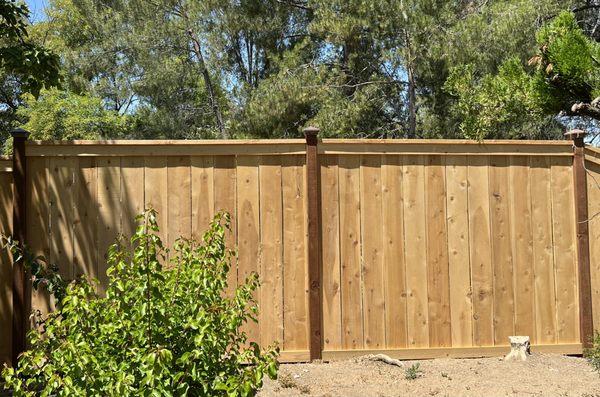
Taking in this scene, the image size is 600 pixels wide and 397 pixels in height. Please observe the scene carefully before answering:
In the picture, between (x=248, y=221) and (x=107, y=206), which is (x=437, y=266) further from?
(x=107, y=206)

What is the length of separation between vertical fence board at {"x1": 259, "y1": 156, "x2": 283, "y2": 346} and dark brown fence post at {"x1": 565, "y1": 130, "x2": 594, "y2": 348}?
2.60 m

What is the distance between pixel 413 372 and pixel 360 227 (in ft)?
4.02

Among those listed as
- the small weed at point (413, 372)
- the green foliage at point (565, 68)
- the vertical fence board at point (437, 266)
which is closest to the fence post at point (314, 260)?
the small weed at point (413, 372)

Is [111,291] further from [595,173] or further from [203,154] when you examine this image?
[595,173]

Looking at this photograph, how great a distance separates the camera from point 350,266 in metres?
5.20

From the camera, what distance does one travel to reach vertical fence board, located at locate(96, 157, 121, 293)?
16.5ft

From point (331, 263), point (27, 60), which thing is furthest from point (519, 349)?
point (27, 60)

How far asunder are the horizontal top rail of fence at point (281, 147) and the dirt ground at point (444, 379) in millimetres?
1743

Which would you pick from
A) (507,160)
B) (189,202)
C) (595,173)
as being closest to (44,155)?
(189,202)

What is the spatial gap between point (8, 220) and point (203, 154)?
1.64 metres

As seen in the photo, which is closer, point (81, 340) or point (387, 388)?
point (81, 340)

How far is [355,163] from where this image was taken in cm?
530

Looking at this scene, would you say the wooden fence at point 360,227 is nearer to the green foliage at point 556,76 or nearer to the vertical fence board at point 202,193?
the vertical fence board at point 202,193

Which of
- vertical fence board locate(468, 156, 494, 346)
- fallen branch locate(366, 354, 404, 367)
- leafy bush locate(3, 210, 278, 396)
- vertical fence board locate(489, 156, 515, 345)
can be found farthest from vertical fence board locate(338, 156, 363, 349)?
leafy bush locate(3, 210, 278, 396)
